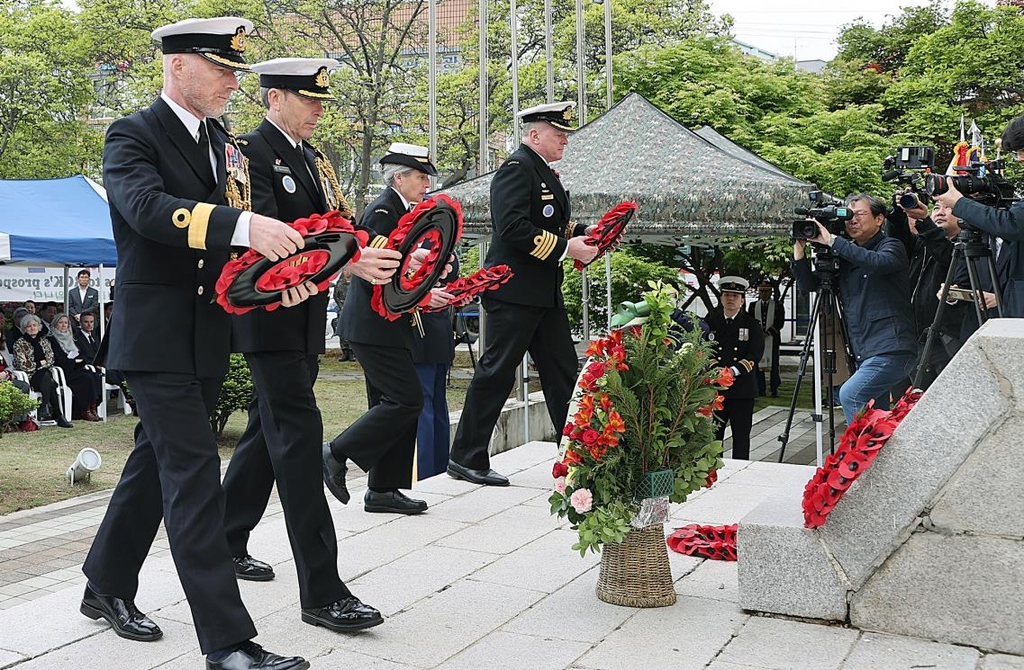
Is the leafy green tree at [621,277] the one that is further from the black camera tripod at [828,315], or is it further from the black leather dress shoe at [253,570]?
the black leather dress shoe at [253,570]

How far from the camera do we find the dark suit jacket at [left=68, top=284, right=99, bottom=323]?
14.6 m

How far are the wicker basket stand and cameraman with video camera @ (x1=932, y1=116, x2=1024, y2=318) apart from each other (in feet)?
7.38

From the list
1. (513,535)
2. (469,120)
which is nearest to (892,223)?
(513,535)

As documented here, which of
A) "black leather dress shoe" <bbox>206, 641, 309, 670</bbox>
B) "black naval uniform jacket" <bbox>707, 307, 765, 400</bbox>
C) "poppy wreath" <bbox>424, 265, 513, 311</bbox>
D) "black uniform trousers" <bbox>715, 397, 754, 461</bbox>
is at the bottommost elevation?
"black uniform trousers" <bbox>715, 397, 754, 461</bbox>

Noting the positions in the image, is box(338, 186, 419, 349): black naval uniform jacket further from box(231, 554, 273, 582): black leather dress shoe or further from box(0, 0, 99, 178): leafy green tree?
box(0, 0, 99, 178): leafy green tree

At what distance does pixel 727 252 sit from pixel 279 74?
9681 millimetres

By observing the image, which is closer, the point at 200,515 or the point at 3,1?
the point at 200,515

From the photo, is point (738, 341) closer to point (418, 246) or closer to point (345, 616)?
point (418, 246)

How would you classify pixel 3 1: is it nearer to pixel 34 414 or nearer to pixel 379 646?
pixel 34 414

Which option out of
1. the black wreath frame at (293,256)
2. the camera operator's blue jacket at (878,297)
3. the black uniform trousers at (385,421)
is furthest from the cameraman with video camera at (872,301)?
the black wreath frame at (293,256)

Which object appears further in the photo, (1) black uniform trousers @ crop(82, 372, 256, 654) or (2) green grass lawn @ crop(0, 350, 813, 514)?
(2) green grass lawn @ crop(0, 350, 813, 514)

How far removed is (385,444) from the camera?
5.30 meters

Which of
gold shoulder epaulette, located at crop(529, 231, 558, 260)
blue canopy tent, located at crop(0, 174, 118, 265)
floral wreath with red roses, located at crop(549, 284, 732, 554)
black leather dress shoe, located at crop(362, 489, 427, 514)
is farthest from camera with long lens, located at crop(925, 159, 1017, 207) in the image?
blue canopy tent, located at crop(0, 174, 118, 265)

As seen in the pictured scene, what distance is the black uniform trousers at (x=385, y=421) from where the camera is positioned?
17.2 feet
